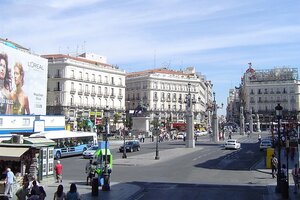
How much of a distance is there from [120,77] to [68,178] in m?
82.6

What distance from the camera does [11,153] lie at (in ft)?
69.4

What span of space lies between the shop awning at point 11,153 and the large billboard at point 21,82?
3954 cm

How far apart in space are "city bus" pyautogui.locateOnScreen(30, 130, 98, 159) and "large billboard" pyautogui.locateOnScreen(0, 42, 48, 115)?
16.9 m

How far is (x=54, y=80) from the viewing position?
92188 millimetres

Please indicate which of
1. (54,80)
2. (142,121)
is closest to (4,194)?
(142,121)

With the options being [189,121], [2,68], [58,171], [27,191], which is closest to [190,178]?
[58,171]

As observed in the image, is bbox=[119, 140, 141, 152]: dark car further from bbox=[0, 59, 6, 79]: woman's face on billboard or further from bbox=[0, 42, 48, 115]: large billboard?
bbox=[0, 59, 6, 79]: woman's face on billboard

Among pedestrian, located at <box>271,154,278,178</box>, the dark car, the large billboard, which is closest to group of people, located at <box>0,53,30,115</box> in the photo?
the large billboard

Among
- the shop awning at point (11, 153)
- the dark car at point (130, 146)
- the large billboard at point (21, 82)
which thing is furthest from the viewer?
the large billboard at point (21, 82)

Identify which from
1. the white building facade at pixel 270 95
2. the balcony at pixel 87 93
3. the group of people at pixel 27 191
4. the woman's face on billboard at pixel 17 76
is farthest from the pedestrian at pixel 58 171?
the white building facade at pixel 270 95

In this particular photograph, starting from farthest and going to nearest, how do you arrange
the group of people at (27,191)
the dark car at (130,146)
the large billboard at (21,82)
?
the large billboard at (21,82) < the dark car at (130,146) < the group of people at (27,191)

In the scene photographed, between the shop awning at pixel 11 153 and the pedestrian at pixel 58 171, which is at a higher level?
the shop awning at pixel 11 153

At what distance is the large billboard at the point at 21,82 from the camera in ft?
197

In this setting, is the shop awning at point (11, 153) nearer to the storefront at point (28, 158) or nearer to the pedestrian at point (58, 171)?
the storefront at point (28, 158)
